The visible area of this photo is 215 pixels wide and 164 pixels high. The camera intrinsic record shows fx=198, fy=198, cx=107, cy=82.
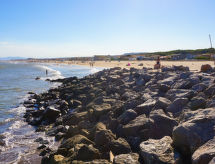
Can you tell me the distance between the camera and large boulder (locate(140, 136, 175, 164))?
404cm

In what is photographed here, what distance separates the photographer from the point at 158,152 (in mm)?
4223

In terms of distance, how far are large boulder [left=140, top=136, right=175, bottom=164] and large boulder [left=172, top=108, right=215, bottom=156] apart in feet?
0.87

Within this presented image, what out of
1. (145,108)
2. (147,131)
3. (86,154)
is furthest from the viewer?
(145,108)

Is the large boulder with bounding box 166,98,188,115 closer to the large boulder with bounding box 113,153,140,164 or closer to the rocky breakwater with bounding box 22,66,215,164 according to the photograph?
the rocky breakwater with bounding box 22,66,215,164

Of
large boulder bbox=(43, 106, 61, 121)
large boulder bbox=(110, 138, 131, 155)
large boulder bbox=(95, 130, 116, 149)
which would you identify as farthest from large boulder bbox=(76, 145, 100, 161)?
large boulder bbox=(43, 106, 61, 121)

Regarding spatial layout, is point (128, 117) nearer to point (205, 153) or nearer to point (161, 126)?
point (161, 126)

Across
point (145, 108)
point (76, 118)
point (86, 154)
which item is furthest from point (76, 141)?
point (76, 118)

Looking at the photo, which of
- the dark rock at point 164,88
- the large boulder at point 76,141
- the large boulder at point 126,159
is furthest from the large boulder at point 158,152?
the dark rock at point 164,88

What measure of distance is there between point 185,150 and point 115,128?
10.0ft

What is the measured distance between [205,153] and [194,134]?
74 centimetres

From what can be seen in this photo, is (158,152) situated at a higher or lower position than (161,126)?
lower

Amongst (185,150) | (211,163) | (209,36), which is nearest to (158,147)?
(185,150)

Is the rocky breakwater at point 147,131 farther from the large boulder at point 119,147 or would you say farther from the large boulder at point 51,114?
the large boulder at point 51,114

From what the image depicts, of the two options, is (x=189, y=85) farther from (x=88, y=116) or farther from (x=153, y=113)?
(x=88, y=116)
